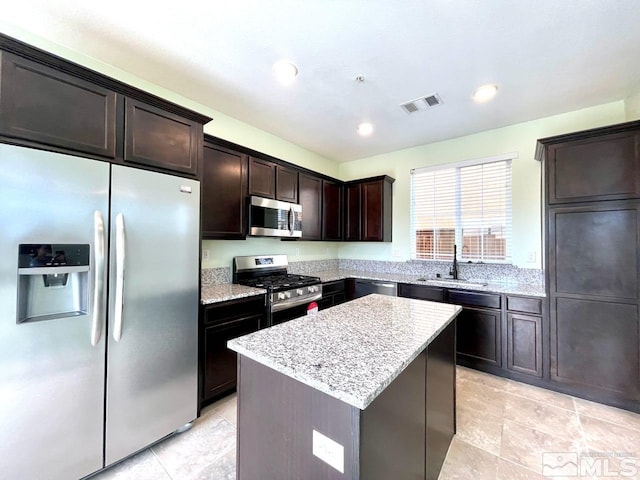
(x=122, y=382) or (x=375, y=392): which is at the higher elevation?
(x=375, y=392)

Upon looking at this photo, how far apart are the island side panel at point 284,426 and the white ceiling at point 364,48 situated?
2.03 metres

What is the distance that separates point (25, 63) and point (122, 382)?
1.83 m

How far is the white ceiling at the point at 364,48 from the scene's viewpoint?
1649mm

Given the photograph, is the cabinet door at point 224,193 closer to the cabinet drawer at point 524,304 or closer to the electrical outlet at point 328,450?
the electrical outlet at point 328,450

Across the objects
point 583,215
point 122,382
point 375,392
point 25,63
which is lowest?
point 122,382

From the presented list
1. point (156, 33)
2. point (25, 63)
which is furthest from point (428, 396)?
point (156, 33)

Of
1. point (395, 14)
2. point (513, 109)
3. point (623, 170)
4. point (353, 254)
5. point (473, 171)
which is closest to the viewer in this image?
point (395, 14)

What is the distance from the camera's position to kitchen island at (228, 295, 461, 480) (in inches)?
34.0

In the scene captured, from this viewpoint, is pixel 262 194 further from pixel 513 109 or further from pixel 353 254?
pixel 513 109

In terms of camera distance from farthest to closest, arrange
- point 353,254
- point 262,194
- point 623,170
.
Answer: point 353,254
point 262,194
point 623,170

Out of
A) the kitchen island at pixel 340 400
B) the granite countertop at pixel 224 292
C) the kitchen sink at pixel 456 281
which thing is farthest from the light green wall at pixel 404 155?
the kitchen island at pixel 340 400

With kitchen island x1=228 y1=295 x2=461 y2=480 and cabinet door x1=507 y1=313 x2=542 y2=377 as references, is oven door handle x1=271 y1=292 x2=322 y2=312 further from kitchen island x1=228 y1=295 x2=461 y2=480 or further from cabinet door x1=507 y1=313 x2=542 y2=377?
cabinet door x1=507 y1=313 x2=542 y2=377

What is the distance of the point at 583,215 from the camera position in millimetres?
2422

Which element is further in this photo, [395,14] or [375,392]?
[395,14]
